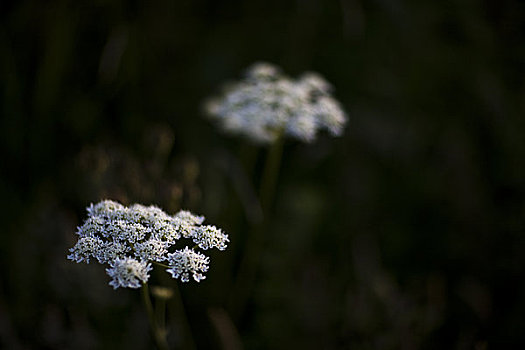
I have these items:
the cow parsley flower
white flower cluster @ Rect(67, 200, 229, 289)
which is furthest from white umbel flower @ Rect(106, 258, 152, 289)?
the cow parsley flower

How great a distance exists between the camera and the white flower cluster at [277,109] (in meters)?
1.57

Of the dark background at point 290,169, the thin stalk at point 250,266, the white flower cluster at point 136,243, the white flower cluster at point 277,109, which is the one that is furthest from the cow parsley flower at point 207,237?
the thin stalk at point 250,266

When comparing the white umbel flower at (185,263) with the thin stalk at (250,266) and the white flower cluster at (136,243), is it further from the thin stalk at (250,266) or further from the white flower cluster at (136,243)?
the thin stalk at (250,266)

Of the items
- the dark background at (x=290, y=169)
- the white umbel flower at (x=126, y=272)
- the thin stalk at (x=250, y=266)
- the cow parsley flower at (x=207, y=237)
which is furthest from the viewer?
the thin stalk at (x=250, y=266)

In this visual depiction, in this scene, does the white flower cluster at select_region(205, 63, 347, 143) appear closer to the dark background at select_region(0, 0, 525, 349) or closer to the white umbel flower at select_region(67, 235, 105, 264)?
the dark background at select_region(0, 0, 525, 349)

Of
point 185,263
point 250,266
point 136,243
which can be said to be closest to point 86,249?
point 136,243

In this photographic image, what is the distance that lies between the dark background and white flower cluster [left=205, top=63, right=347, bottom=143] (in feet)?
0.79

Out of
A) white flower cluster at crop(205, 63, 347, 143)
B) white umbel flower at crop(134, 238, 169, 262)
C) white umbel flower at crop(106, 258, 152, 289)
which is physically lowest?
white umbel flower at crop(106, 258, 152, 289)

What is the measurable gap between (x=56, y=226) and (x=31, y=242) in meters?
0.14

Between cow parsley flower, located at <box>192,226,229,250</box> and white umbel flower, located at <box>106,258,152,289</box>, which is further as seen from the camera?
cow parsley flower, located at <box>192,226,229,250</box>

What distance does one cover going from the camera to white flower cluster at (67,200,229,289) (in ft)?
3.03

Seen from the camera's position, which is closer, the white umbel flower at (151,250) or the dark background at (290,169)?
the white umbel flower at (151,250)

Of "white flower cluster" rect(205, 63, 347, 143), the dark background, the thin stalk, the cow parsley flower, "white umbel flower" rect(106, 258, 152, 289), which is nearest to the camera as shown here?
"white umbel flower" rect(106, 258, 152, 289)

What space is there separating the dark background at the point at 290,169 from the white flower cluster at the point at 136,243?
37 cm
